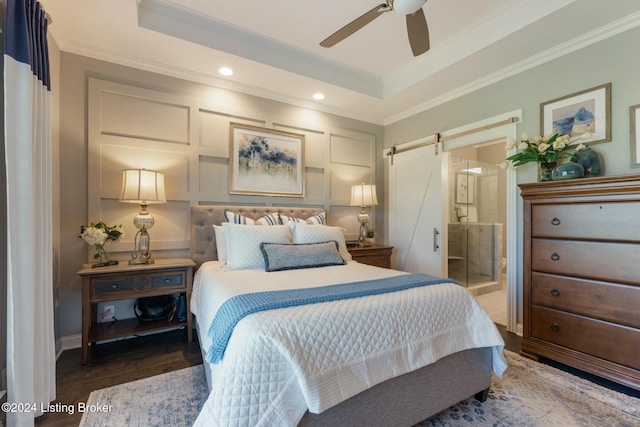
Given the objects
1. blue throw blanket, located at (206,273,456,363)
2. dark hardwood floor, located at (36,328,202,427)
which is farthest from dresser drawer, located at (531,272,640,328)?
dark hardwood floor, located at (36,328,202,427)

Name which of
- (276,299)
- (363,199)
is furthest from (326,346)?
(363,199)

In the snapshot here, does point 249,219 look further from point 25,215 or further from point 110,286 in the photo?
point 25,215

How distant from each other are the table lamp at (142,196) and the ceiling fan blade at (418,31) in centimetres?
242

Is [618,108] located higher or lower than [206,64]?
lower

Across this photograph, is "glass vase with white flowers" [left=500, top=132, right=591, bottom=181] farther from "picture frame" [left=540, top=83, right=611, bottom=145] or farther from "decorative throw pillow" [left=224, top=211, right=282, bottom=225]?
"decorative throw pillow" [left=224, top=211, right=282, bottom=225]

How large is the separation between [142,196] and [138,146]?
662 mm

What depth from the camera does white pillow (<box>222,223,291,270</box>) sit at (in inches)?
93.4

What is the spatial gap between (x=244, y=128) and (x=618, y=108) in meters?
3.43

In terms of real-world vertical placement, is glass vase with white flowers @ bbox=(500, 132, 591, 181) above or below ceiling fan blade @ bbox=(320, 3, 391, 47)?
below

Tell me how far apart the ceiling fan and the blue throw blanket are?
1753 mm

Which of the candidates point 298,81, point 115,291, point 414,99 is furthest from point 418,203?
point 115,291

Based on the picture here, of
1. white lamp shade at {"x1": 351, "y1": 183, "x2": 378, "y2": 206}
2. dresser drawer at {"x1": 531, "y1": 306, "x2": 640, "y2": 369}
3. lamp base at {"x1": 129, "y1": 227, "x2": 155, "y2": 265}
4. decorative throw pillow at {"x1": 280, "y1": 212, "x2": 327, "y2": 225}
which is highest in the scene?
white lamp shade at {"x1": 351, "y1": 183, "x2": 378, "y2": 206}

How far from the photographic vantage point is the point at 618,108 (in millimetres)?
2209

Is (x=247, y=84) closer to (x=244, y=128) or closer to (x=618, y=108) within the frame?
(x=244, y=128)
